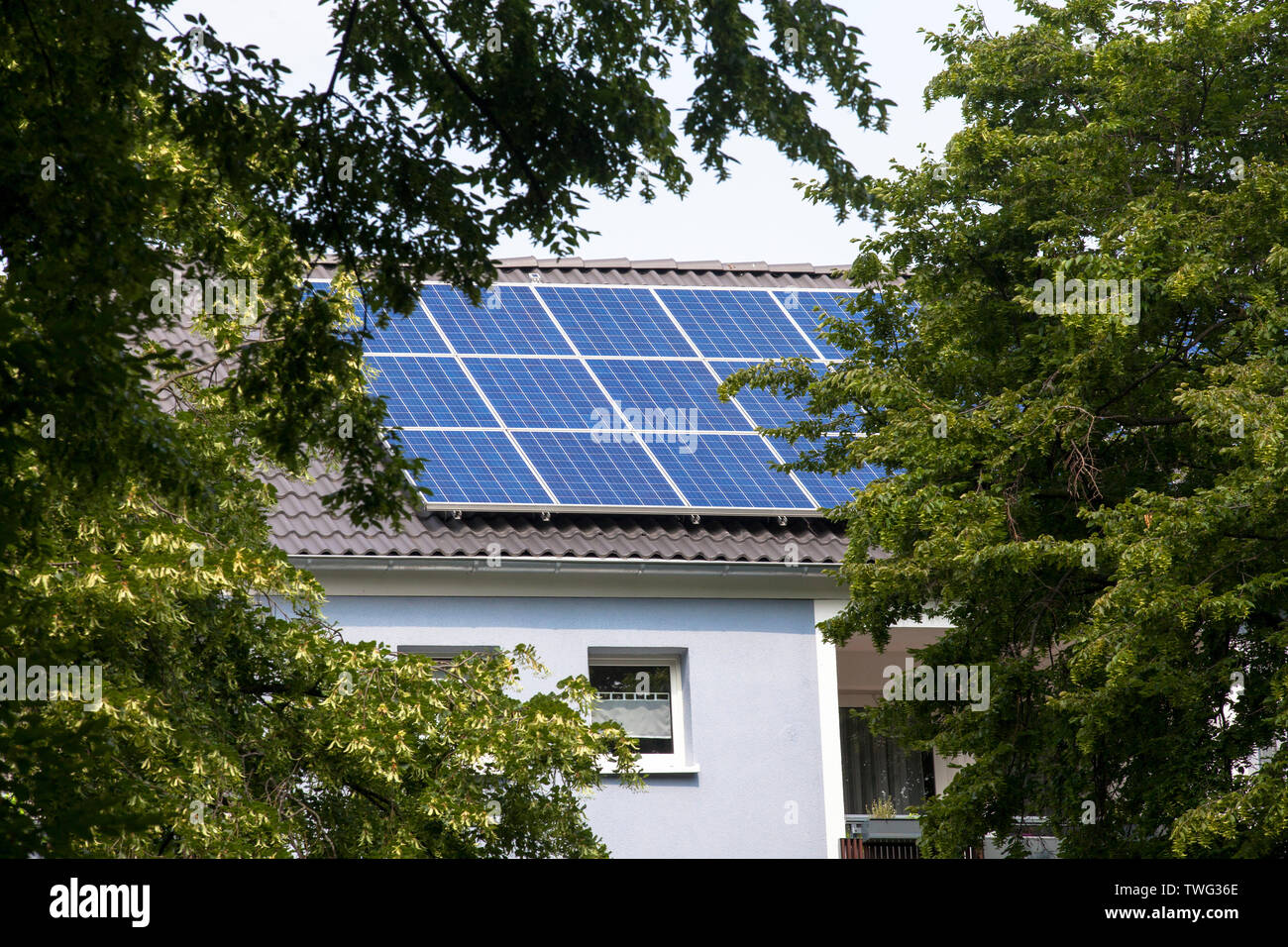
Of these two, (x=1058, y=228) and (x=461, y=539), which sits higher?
(x=1058, y=228)

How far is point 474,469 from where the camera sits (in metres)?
14.9

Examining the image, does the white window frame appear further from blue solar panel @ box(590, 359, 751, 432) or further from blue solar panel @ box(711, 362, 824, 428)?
blue solar panel @ box(711, 362, 824, 428)

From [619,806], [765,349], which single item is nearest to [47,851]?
[619,806]

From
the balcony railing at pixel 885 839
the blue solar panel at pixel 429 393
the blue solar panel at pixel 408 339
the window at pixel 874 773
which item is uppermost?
the blue solar panel at pixel 408 339

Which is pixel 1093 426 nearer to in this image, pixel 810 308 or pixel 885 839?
pixel 885 839

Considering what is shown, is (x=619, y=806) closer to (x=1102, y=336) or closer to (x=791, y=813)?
(x=791, y=813)

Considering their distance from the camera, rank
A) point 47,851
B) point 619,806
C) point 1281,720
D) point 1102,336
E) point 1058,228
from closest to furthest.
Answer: point 47,851 → point 1281,720 → point 1102,336 → point 1058,228 → point 619,806

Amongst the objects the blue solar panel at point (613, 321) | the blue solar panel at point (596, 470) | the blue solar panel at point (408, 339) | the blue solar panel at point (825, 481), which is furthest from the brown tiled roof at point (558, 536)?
the blue solar panel at point (613, 321)

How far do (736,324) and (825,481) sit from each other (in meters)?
2.96

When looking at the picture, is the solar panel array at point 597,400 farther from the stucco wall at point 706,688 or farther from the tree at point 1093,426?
the tree at point 1093,426

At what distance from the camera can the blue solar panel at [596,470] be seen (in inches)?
587

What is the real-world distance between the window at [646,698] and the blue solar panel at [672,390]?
2761mm

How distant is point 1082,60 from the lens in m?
11.5

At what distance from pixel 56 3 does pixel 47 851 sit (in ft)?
11.3
